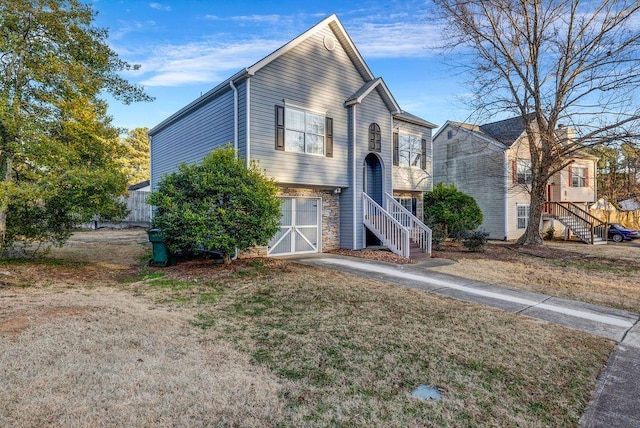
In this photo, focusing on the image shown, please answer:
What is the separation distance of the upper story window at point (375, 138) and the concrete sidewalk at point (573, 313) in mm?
4664

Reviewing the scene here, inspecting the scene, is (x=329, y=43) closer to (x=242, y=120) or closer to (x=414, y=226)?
(x=242, y=120)

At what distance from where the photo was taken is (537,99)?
16422 mm

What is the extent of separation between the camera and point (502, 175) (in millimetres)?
21094

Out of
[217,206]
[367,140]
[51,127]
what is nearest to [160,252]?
[217,206]

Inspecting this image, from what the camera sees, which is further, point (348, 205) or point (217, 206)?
point (348, 205)

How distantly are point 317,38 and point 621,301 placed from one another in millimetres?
11235

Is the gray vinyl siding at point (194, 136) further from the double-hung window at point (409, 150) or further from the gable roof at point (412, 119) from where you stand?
the double-hung window at point (409, 150)

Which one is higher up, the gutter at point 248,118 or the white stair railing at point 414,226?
the gutter at point 248,118

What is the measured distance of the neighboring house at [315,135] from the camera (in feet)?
35.4

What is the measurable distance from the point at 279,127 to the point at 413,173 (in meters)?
7.58

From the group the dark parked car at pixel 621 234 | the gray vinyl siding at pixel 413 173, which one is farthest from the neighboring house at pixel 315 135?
the dark parked car at pixel 621 234

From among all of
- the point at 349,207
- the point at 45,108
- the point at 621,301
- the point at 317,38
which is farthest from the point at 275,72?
the point at 621,301

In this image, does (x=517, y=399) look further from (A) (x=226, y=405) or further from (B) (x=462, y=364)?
(A) (x=226, y=405)

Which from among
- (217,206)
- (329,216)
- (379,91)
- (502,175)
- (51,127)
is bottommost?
(329,216)
